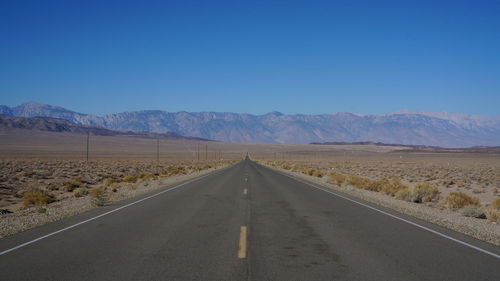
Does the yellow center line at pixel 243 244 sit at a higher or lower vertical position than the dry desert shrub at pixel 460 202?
higher

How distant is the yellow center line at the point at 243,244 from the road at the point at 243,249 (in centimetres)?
4

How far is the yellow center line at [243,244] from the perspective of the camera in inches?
279

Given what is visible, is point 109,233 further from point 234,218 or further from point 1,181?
point 1,181

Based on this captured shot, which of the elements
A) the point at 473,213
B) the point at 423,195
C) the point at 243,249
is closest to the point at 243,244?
the point at 243,249

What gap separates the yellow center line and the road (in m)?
0.04

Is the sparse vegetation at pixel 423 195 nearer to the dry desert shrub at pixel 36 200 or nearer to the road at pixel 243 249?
the road at pixel 243 249

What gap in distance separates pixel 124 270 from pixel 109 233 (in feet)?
10.3

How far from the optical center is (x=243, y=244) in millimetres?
7977

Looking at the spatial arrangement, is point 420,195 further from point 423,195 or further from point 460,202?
point 460,202

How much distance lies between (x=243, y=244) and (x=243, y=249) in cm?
44

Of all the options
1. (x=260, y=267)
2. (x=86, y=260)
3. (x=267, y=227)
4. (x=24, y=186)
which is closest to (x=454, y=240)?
(x=267, y=227)

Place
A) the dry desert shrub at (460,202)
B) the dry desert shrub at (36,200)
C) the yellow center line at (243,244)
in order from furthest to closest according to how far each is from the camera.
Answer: the dry desert shrub at (36,200) → the dry desert shrub at (460,202) → the yellow center line at (243,244)

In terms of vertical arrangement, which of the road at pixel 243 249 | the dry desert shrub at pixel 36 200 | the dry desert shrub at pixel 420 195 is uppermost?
the road at pixel 243 249

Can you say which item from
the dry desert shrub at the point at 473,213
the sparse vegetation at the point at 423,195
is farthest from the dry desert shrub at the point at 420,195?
the dry desert shrub at the point at 473,213
